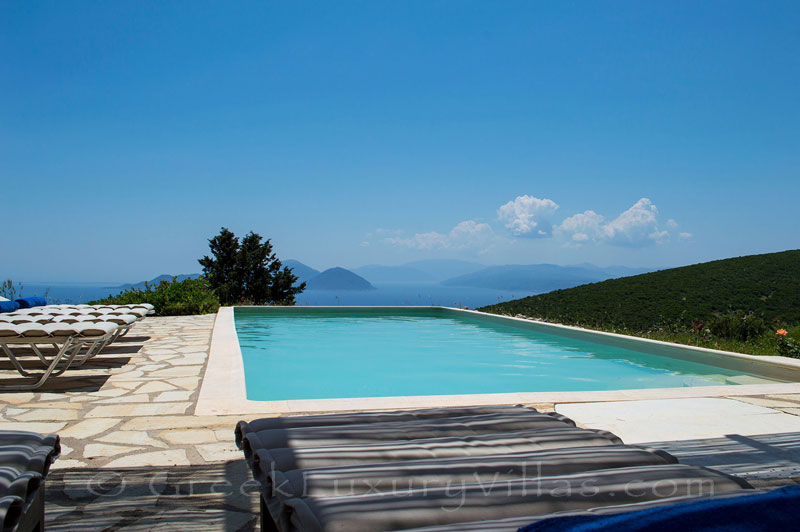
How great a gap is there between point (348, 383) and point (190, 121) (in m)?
20.6

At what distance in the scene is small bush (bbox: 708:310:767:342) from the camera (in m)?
8.99

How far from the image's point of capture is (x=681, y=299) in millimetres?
15617

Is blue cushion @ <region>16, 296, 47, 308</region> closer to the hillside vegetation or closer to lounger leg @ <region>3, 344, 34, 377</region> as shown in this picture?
lounger leg @ <region>3, 344, 34, 377</region>

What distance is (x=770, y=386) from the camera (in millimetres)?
4898

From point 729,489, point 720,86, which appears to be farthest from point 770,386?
point 720,86

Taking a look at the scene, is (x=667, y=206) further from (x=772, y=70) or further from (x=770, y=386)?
(x=770, y=386)

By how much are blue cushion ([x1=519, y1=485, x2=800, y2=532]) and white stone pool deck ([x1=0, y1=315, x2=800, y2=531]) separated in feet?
5.36

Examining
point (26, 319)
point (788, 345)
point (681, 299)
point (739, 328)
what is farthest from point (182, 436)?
point (681, 299)

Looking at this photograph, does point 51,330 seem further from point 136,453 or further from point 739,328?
point 739,328

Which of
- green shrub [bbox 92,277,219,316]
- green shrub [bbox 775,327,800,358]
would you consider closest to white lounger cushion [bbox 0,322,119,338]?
green shrub [bbox 92,277,219,316]

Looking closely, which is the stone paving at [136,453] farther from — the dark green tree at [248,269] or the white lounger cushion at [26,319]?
the dark green tree at [248,269]

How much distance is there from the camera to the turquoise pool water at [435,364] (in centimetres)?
646

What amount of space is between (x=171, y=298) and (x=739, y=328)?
11.7 metres

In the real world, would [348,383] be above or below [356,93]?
below
